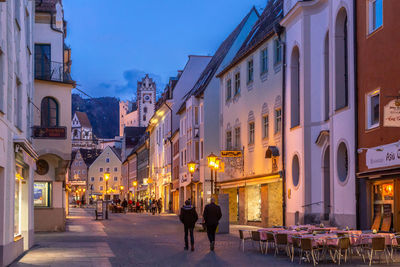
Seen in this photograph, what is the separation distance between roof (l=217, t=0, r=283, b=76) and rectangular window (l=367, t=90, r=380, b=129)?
12.3 meters

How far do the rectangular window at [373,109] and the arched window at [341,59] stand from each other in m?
3.05

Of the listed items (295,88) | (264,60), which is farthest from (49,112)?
(264,60)

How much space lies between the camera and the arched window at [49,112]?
104 feet

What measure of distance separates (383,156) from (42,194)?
16.8 m

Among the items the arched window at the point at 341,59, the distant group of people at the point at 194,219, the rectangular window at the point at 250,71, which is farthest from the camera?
the rectangular window at the point at 250,71

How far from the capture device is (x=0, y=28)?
1566cm

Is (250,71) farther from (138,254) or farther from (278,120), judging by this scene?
(138,254)

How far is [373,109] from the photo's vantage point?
23141mm

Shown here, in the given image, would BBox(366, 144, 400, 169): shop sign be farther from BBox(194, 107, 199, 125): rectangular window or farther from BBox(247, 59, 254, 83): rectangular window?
BBox(194, 107, 199, 125): rectangular window

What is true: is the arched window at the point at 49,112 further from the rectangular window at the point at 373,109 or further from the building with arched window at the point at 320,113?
the rectangular window at the point at 373,109

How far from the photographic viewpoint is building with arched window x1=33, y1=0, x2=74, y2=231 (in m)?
31.2

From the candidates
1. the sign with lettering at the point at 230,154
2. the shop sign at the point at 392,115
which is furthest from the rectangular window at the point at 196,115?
the shop sign at the point at 392,115

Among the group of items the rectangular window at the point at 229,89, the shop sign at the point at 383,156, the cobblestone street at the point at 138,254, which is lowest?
the cobblestone street at the point at 138,254

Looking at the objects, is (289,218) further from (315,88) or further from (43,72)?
(43,72)
